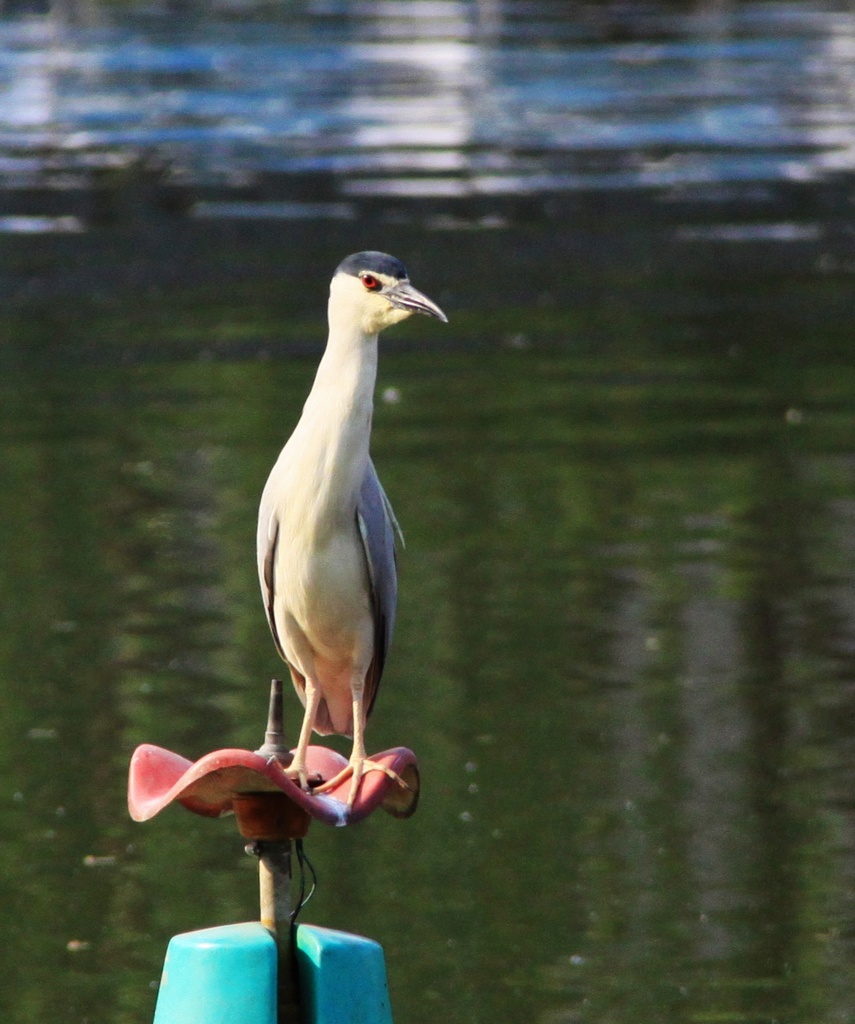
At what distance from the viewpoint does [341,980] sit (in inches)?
159

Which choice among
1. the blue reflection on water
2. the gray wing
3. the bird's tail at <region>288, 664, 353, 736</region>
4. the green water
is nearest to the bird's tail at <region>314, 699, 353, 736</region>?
the bird's tail at <region>288, 664, 353, 736</region>

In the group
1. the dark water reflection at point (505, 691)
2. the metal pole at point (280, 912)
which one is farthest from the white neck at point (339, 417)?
the dark water reflection at point (505, 691)

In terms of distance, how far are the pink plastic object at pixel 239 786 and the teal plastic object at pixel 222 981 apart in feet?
0.83

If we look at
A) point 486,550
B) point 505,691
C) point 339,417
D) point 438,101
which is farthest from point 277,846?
point 438,101

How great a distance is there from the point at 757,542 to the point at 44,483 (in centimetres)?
361

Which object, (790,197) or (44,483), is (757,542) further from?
(790,197)

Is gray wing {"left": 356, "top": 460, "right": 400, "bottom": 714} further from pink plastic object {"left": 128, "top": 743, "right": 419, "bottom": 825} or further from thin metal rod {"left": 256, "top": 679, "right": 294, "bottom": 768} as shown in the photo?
thin metal rod {"left": 256, "top": 679, "right": 294, "bottom": 768}

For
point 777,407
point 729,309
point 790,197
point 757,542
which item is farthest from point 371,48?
point 757,542

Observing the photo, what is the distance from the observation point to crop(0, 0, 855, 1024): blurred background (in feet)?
21.0

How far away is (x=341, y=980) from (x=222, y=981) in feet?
0.73

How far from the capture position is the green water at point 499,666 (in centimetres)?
627

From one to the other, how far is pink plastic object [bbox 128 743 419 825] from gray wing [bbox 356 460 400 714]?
355 millimetres

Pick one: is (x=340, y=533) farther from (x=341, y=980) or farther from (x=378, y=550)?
(x=341, y=980)

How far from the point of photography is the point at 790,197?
20344 millimetres
